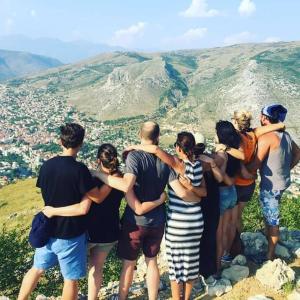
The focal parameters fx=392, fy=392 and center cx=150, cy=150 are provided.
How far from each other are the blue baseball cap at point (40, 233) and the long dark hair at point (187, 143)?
2.99 m

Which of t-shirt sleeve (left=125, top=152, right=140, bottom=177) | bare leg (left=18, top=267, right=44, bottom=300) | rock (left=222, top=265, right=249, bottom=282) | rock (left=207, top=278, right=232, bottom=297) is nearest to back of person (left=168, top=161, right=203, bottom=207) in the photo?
t-shirt sleeve (left=125, top=152, right=140, bottom=177)

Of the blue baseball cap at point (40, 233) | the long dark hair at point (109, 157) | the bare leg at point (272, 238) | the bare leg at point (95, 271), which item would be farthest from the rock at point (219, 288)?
the blue baseball cap at point (40, 233)

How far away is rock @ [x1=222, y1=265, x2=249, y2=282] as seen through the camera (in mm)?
10289

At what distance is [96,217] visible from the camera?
26.2 ft

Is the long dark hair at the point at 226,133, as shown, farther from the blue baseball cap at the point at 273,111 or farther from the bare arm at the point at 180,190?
the bare arm at the point at 180,190

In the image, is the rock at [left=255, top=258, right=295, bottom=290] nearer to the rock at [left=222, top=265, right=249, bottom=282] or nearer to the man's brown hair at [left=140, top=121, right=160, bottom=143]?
the rock at [left=222, top=265, right=249, bottom=282]

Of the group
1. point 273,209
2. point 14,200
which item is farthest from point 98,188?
point 14,200

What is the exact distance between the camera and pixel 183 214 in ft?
27.0

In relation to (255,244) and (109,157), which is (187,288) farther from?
(255,244)

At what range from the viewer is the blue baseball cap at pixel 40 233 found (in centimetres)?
738

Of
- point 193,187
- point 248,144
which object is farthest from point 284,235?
point 193,187

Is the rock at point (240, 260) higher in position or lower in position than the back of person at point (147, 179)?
lower

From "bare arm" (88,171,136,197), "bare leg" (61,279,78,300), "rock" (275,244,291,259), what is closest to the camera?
"bare arm" (88,171,136,197)

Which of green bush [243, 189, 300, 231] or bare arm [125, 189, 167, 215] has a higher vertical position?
bare arm [125, 189, 167, 215]
